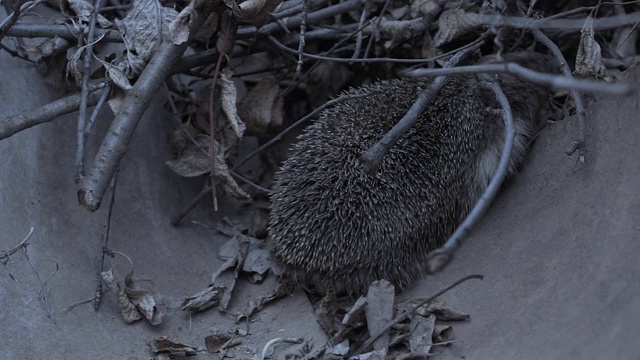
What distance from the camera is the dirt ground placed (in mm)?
3307

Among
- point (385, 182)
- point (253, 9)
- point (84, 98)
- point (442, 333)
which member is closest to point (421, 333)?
point (442, 333)

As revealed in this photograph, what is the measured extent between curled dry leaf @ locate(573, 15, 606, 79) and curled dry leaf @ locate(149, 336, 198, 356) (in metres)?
2.64

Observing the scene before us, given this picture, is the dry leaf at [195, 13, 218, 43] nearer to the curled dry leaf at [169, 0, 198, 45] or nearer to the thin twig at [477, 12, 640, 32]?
the curled dry leaf at [169, 0, 198, 45]

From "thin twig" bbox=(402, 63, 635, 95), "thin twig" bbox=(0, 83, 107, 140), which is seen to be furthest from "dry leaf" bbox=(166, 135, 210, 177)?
"thin twig" bbox=(402, 63, 635, 95)

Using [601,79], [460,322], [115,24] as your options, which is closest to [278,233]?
[460,322]

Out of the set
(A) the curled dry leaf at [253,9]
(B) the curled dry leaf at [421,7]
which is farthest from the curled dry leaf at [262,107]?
(B) the curled dry leaf at [421,7]

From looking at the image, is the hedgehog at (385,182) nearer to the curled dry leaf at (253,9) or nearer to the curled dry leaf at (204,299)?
the curled dry leaf at (204,299)

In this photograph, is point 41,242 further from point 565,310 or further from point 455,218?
point 565,310

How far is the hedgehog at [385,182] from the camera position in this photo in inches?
171

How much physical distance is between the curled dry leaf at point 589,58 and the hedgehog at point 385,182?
0.57 m

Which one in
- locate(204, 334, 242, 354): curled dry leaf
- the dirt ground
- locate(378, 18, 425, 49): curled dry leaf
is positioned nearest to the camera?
the dirt ground

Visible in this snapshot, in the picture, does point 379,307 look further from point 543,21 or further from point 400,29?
point 400,29

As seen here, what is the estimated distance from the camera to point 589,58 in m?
4.15

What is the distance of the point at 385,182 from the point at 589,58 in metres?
1.31
